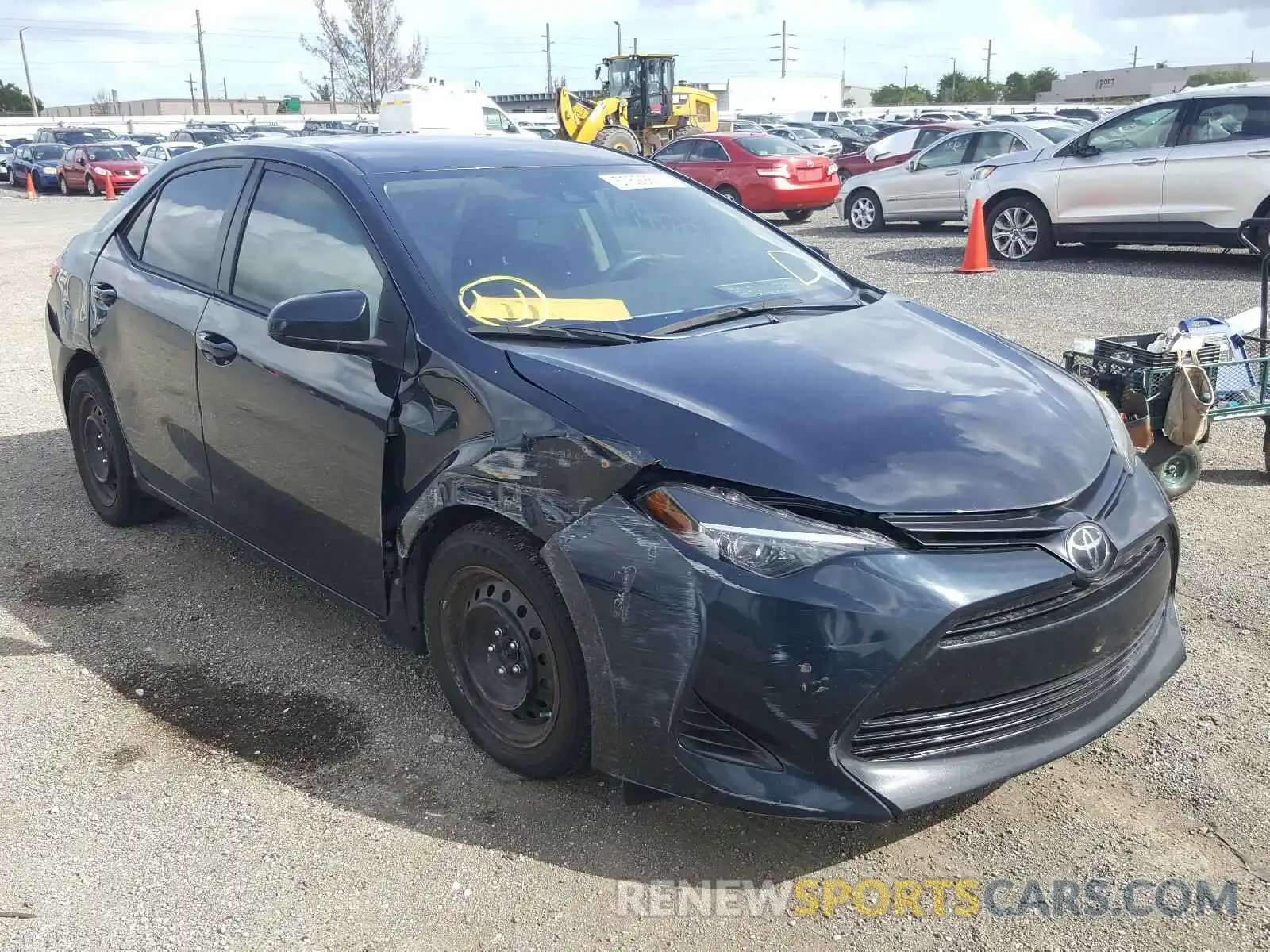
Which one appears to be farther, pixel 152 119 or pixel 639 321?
pixel 152 119

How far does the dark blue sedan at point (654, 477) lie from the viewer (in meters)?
2.51

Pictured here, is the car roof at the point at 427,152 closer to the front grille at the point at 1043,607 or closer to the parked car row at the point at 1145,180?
the front grille at the point at 1043,607

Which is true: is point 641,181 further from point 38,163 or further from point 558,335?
point 38,163

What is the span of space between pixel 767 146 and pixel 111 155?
19539mm

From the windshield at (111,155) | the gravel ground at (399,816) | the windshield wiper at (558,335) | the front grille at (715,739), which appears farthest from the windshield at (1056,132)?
the windshield at (111,155)

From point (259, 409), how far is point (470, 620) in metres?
1.14

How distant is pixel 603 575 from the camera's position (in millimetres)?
2637

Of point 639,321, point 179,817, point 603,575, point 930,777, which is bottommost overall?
point 179,817

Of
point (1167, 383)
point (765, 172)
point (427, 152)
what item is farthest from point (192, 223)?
point (765, 172)

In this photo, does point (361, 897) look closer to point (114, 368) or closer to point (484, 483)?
point (484, 483)

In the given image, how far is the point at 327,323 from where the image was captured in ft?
10.5

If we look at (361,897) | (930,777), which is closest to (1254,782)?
(930,777)

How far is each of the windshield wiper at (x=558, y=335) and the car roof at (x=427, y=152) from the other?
2.77 ft

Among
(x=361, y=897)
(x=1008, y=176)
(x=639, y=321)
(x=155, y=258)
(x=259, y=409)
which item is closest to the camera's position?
(x=361, y=897)
